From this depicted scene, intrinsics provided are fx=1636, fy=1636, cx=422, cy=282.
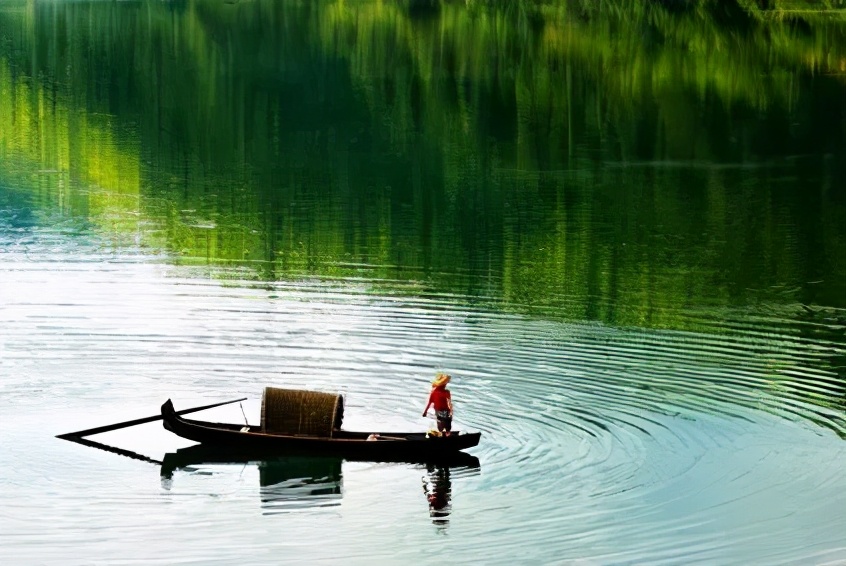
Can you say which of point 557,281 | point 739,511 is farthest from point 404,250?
point 739,511

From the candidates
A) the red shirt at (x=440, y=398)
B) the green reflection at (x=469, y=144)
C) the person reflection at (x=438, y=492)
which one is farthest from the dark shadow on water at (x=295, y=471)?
the green reflection at (x=469, y=144)

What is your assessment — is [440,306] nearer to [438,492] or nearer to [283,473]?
[283,473]

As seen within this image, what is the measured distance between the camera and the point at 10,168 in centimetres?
6619

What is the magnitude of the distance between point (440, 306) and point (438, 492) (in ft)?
43.9

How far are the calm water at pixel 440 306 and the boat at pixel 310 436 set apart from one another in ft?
1.18

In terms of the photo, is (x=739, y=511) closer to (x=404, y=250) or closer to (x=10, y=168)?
(x=404, y=250)

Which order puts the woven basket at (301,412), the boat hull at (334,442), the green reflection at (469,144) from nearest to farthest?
the boat hull at (334,442) → the woven basket at (301,412) → the green reflection at (469,144)

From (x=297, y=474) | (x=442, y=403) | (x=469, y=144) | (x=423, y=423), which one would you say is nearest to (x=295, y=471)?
(x=297, y=474)

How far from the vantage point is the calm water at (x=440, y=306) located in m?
25.3

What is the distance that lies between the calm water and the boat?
0.36m

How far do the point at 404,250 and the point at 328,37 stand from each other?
6976 centimetres

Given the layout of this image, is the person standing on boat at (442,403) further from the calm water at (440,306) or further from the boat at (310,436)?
the calm water at (440,306)

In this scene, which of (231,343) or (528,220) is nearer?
(231,343)

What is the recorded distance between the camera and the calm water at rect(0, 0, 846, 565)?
997 inches
